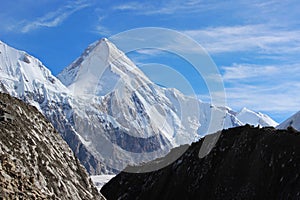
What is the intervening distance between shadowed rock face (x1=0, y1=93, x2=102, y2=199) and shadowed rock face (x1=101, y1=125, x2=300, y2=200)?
4316 centimetres

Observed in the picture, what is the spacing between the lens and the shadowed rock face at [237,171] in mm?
111188

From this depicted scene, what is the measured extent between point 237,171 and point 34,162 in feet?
224

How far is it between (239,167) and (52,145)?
5742cm

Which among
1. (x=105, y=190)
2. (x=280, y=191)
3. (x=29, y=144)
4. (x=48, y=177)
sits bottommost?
(x=280, y=191)

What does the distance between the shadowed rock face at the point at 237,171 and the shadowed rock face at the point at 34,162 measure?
4316 centimetres

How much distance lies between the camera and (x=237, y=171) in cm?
12688

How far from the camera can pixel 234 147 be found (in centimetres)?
13538

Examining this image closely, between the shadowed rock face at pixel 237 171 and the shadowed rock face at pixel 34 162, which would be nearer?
the shadowed rock face at pixel 34 162

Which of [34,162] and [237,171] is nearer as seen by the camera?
[34,162]

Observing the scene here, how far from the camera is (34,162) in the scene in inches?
2753

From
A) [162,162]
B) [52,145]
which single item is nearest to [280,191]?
[52,145]

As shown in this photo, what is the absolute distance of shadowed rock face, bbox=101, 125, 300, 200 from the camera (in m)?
111

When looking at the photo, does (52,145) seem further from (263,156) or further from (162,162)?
(162,162)

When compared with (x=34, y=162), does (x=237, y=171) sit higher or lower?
lower
